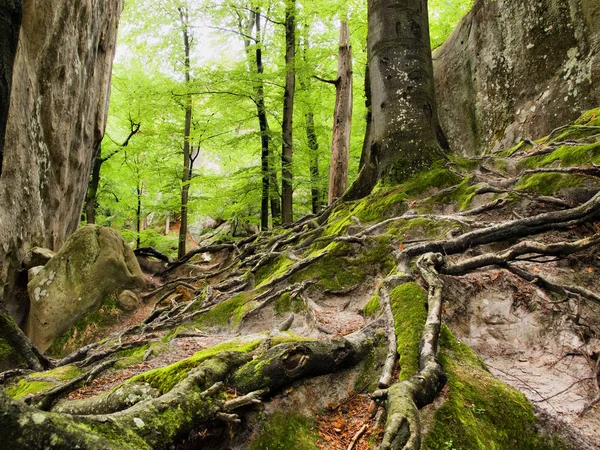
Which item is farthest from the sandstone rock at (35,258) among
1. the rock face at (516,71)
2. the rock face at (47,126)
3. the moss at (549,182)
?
the rock face at (516,71)

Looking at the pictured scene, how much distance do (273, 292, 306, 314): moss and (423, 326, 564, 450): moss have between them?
8.05 feet

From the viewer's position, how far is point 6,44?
2.33 meters

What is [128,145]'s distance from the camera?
16250 millimetres

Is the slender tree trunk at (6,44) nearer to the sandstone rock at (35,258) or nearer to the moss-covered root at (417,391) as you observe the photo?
the moss-covered root at (417,391)

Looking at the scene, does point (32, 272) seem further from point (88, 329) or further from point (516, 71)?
point (516, 71)

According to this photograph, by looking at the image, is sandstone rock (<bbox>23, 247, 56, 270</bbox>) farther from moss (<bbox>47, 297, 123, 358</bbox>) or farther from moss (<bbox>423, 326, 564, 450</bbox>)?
moss (<bbox>423, 326, 564, 450</bbox>)

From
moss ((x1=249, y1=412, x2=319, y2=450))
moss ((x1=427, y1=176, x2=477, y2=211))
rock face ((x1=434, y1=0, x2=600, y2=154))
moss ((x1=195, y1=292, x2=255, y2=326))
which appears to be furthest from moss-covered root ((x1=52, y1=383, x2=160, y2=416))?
rock face ((x1=434, y1=0, x2=600, y2=154))

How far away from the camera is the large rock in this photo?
7.39m

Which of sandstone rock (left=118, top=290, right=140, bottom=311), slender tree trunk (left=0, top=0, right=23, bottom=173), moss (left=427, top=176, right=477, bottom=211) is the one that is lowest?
sandstone rock (left=118, top=290, right=140, bottom=311)

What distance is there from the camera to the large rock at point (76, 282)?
7395 mm

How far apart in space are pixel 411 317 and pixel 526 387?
84 centimetres

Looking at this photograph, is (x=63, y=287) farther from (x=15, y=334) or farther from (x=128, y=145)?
(x=128, y=145)

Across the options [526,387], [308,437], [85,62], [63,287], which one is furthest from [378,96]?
[85,62]

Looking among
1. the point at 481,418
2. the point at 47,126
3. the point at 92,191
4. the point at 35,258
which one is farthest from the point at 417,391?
the point at 92,191
